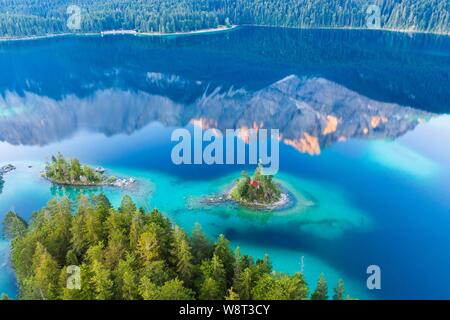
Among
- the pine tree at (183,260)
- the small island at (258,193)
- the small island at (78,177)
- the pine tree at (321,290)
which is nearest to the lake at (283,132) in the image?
the small island at (78,177)

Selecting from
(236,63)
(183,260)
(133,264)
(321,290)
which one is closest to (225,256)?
(183,260)

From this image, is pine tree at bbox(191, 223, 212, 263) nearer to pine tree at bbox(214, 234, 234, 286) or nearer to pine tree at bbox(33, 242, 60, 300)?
pine tree at bbox(214, 234, 234, 286)

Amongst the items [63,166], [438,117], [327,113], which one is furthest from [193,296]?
[438,117]

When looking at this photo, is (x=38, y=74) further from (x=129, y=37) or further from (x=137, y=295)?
(x=137, y=295)

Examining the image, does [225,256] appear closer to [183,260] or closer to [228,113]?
[183,260]

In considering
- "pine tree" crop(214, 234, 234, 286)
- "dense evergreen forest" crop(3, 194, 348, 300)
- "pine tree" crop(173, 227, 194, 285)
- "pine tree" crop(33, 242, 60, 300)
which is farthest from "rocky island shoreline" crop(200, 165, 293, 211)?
"pine tree" crop(33, 242, 60, 300)

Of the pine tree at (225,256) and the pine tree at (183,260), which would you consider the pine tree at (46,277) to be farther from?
the pine tree at (225,256)
